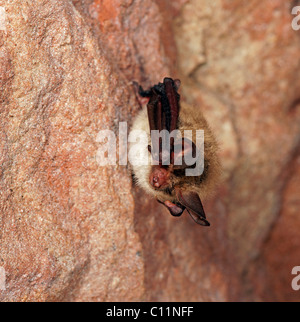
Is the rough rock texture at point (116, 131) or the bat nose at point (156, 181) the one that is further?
the bat nose at point (156, 181)

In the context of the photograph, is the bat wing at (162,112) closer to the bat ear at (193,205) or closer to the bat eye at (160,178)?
the bat eye at (160,178)

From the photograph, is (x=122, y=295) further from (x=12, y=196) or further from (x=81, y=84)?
(x=81, y=84)

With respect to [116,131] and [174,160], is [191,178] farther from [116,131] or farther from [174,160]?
[116,131]

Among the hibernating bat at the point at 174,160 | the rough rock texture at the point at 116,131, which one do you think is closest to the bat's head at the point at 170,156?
the hibernating bat at the point at 174,160

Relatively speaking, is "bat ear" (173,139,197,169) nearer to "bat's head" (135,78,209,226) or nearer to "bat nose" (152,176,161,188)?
"bat's head" (135,78,209,226)

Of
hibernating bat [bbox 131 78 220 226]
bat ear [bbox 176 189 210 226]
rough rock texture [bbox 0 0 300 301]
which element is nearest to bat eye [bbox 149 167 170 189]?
hibernating bat [bbox 131 78 220 226]

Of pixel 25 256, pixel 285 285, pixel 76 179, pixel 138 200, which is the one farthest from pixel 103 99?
pixel 285 285

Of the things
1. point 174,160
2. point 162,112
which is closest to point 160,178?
point 174,160
